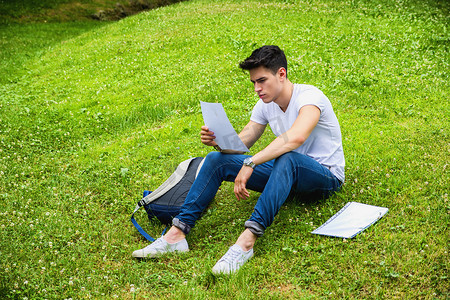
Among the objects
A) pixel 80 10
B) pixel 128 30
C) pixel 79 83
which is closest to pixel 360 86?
pixel 79 83

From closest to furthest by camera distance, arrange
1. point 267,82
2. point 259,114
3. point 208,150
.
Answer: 1. point 267,82
2. point 259,114
3. point 208,150

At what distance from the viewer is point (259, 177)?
448 centimetres

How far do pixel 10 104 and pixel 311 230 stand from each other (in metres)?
8.65

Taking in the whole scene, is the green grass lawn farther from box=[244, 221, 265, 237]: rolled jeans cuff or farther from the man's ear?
the man's ear

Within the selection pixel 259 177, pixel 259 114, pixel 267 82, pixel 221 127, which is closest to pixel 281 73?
pixel 267 82

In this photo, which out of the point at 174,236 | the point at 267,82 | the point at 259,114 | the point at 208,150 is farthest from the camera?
the point at 208,150

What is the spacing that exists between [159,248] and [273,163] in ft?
4.86

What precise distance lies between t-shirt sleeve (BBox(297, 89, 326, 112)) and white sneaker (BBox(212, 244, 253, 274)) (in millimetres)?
1534

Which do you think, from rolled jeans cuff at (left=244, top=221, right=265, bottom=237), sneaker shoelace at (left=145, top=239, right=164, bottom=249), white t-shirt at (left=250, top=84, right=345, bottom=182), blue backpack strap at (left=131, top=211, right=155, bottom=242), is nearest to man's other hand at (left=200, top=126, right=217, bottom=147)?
white t-shirt at (left=250, top=84, right=345, bottom=182)

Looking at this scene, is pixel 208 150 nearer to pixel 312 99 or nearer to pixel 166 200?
pixel 166 200

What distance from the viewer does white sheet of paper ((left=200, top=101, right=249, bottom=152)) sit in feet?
13.8

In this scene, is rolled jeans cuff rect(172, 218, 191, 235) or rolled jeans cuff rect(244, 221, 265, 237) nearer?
rolled jeans cuff rect(244, 221, 265, 237)

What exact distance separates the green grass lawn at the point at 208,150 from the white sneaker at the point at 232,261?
0.08 metres

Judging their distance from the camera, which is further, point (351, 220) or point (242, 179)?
point (351, 220)
